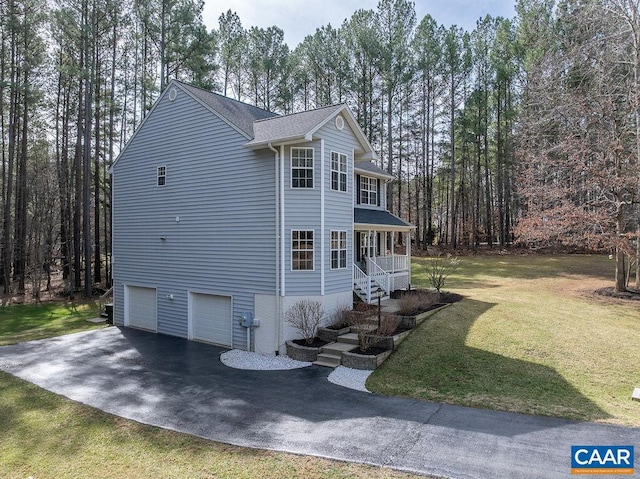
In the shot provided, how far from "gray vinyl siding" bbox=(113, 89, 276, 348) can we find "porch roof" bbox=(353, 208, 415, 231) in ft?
15.1

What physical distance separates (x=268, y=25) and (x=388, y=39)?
9877 mm

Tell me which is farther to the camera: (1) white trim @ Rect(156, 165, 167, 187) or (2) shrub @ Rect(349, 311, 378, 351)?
(1) white trim @ Rect(156, 165, 167, 187)

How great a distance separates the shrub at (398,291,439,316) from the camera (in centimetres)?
1353

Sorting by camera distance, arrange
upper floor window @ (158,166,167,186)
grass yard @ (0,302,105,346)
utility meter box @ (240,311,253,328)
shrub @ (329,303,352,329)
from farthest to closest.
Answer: grass yard @ (0,302,105,346)
upper floor window @ (158,166,167,186)
shrub @ (329,303,352,329)
utility meter box @ (240,311,253,328)

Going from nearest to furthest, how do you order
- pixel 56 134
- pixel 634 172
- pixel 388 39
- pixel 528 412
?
1. pixel 528 412
2. pixel 634 172
3. pixel 56 134
4. pixel 388 39

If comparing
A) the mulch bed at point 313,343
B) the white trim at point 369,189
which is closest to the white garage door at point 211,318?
the mulch bed at point 313,343

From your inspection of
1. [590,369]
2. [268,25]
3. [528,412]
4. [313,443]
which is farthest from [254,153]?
[268,25]

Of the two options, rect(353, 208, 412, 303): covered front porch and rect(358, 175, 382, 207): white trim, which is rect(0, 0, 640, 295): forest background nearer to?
rect(353, 208, 412, 303): covered front porch

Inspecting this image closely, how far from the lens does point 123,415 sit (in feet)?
25.6

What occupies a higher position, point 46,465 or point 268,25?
point 268,25

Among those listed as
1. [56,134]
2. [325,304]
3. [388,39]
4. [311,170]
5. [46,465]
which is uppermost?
[388,39]

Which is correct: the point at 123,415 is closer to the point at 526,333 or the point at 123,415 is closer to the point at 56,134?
the point at 526,333

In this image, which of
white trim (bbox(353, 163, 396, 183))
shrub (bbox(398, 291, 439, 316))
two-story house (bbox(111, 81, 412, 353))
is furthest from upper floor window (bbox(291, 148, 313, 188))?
shrub (bbox(398, 291, 439, 316))

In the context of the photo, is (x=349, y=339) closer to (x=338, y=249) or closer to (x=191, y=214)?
(x=338, y=249)
